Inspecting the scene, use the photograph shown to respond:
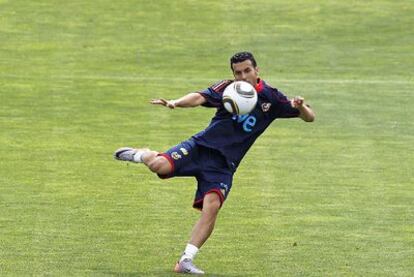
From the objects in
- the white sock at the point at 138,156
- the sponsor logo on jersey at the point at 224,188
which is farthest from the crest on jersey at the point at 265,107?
the white sock at the point at 138,156

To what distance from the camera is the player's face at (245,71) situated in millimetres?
12719

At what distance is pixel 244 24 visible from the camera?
34.5 meters

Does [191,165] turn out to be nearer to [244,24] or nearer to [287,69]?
[287,69]

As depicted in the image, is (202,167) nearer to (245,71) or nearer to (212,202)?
(212,202)

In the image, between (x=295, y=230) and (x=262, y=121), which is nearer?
(x=262, y=121)

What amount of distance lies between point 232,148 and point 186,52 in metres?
18.7

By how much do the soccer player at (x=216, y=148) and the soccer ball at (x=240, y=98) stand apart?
10.7 inches

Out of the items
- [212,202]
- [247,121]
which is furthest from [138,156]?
[247,121]

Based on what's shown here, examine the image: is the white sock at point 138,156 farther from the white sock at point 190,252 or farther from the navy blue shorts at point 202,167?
the white sock at point 190,252

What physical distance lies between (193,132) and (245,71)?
10016 millimetres

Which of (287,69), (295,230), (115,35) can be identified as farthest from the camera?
(115,35)

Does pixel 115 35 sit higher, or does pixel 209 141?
pixel 209 141

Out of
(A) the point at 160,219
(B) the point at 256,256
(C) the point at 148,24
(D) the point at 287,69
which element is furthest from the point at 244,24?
(B) the point at 256,256

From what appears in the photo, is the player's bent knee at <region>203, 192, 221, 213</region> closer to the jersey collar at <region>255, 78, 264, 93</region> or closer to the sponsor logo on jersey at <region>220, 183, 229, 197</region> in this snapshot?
the sponsor logo on jersey at <region>220, 183, 229, 197</region>
